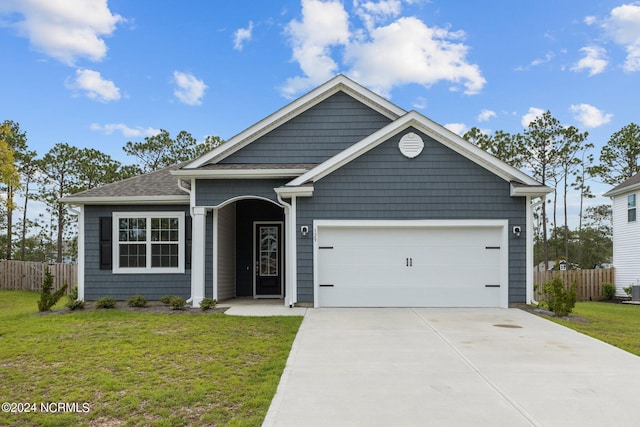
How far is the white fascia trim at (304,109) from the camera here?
1240cm

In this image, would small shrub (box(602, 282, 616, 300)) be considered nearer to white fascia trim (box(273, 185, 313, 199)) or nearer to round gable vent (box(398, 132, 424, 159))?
round gable vent (box(398, 132, 424, 159))

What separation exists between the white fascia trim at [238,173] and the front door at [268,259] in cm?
279

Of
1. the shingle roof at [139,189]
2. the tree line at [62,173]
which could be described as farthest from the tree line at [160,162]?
the shingle roof at [139,189]

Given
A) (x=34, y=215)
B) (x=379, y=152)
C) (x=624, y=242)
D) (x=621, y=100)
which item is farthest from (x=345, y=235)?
(x=34, y=215)

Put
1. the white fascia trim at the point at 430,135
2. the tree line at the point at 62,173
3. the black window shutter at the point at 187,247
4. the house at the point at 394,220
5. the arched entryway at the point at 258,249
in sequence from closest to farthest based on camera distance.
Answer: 1. the white fascia trim at the point at 430,135
2. the house at the point at 394,220
3. the black window shutter at the point at 187,247
4. the arched entryway at the point at 258,249
5. the tree line at the point at 62,173

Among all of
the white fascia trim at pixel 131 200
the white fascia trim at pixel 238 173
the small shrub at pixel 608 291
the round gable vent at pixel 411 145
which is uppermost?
the round gable vent at pixel 411 145

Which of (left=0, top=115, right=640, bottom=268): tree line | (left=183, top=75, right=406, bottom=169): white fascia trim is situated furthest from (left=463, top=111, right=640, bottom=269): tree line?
(left=183, top=75, right=406, bottom=169): white fascia trim

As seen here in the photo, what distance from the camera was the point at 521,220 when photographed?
36.9 feet

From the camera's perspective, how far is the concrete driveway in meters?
4.42

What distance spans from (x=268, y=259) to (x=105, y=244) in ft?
14.8

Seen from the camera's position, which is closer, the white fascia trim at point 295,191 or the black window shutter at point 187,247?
the white fascia trim at point 295,191

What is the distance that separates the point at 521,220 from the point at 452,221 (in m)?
1.62

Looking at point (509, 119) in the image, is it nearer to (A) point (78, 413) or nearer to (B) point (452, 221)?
(B) point (452, 221)

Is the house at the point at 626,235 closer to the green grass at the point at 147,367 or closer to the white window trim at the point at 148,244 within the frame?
the green grass at the point at 147,367
